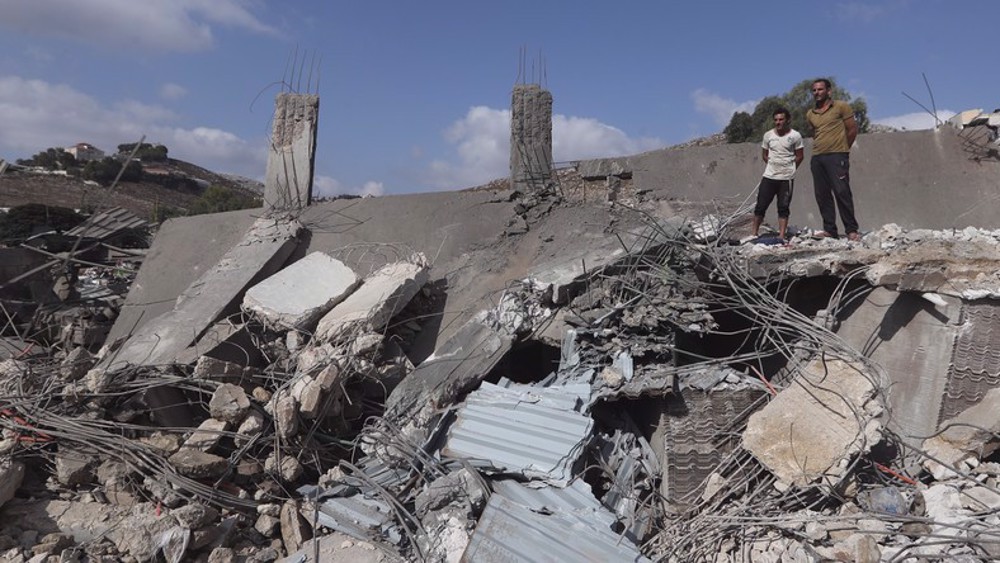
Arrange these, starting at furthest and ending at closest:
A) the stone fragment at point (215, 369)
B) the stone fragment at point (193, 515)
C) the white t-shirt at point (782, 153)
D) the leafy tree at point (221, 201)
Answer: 1. the leafy tree at point (221, 201)
2. the white t-shirt at point (782, 153)
3. the stone fragment at point (215, 369)
4. the stone fragment at point (193, 515)

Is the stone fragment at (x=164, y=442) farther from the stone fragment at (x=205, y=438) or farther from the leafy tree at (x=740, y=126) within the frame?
the leafy tree at (x=740, y=126)

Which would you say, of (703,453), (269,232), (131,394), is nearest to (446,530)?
(703,453)

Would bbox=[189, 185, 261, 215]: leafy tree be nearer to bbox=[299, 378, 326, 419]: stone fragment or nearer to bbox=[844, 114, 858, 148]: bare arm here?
bbox=[299, 378, 326, 419]: stone fragment

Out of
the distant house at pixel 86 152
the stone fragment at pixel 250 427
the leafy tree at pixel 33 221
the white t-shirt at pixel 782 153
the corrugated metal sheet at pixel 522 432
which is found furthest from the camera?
the distant house at pixel 86 152

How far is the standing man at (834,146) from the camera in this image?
5.07m

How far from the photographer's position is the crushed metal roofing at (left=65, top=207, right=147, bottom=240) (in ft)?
30.0

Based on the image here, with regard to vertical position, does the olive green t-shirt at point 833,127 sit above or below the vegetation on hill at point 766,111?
below

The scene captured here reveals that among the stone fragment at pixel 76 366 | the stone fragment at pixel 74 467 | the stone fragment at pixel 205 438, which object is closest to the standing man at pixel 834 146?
the stone fragment at pixel 205 438

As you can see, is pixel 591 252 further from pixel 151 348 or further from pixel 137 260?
pixel 137 260

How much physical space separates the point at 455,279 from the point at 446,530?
272 cm

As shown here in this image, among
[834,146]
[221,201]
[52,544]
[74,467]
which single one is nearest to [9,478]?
[74,467]

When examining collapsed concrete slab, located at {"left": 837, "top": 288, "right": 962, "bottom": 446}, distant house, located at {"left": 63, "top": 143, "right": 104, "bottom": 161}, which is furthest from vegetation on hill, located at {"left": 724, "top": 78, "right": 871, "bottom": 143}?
distant house, located at {"left": 63, "top": 143, "right": 104, "bottom": 161}

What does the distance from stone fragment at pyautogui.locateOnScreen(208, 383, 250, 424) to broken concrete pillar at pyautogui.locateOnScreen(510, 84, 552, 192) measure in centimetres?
376

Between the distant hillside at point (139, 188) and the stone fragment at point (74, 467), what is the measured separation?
9.66m
